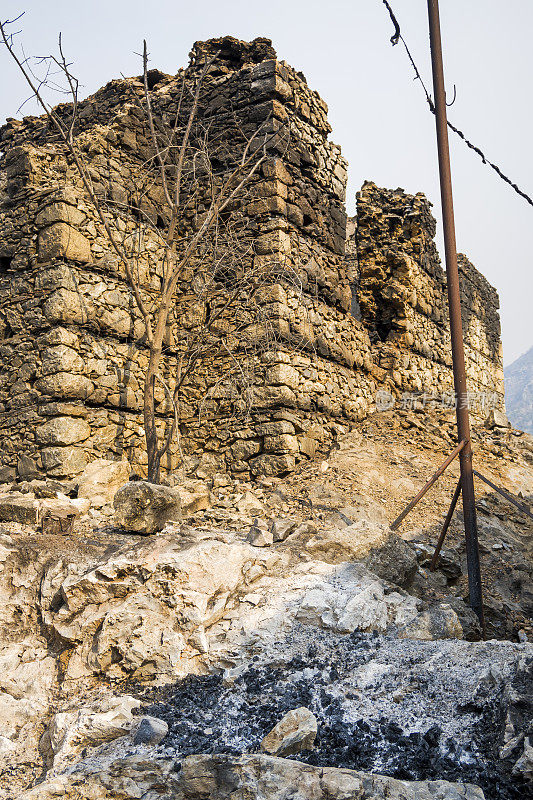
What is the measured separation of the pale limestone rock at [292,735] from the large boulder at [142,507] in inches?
86.8

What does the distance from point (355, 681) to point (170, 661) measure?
3.04 feet

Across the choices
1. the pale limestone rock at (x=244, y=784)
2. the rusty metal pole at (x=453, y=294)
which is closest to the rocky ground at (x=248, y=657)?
the pale limestone rock at (x=244, y=784)

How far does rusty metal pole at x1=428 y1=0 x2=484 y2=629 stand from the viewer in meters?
4.44

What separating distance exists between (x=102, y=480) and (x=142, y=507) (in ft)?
3.61

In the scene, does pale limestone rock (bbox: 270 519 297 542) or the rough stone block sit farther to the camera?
the rough stone block

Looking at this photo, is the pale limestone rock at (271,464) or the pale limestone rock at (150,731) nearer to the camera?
the pale limestone rock at (150,731)

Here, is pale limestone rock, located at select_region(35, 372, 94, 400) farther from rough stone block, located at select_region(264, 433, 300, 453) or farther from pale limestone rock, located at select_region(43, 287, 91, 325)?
rough stone block, located at select_region(264, 433, 300, 453)

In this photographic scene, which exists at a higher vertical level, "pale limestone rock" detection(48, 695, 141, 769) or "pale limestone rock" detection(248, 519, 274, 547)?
"pale limestone rock" detection(248, 519, 274, 547)

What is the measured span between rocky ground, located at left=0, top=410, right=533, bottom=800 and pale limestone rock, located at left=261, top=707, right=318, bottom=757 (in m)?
0.01

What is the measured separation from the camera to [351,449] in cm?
675

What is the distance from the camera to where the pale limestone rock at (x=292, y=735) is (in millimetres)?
2309

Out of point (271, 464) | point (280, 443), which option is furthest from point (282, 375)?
point (271, 464)

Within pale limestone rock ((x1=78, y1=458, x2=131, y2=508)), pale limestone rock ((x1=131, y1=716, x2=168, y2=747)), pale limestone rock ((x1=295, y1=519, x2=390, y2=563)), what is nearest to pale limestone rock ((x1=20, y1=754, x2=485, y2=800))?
pale limestone rock ((x1=131, y1=716, x2=168, y2=747))

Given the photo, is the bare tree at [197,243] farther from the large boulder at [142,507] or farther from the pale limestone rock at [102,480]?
the large boulder at [142,507]
